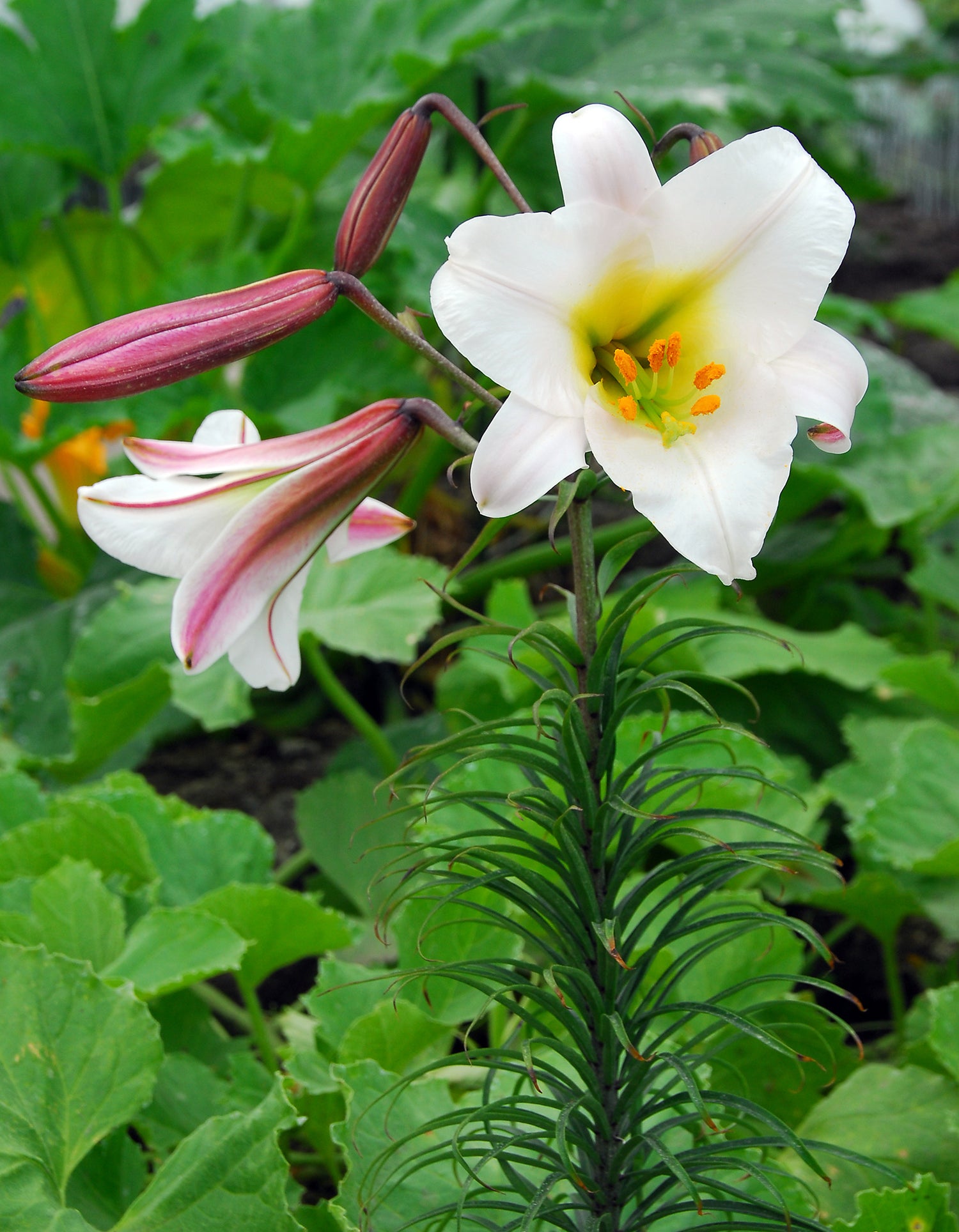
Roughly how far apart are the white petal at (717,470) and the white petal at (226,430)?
0.71 ft

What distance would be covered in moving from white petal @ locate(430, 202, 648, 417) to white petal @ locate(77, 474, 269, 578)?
0.14m

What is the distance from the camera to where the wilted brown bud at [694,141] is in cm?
51

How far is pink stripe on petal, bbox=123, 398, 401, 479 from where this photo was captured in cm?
51

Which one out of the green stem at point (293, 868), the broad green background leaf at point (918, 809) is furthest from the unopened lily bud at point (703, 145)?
the green stem at point (293, 868)

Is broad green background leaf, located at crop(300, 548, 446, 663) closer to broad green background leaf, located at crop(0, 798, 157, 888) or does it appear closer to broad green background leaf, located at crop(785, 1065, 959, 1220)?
broad green background leaf, located at crop(0, 798, 157, 888)

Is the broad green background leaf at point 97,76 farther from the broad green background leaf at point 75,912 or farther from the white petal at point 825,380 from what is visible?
the white petal at point 825,380

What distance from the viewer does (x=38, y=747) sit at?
149cm

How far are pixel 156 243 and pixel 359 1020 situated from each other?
1.96m

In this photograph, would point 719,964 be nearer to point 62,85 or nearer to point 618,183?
point 618,183

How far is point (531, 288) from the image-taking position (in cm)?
45

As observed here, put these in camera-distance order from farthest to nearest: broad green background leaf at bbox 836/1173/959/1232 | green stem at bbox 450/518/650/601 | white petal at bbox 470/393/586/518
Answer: green stem at bbox 450/518/650/601 → broad green background leaf at bbox 836/1173/959/1232 → white petal at bbox 470/393/586/518

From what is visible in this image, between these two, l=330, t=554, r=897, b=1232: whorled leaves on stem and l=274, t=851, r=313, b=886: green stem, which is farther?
l=274, t=851, r=313, b=886: green stem

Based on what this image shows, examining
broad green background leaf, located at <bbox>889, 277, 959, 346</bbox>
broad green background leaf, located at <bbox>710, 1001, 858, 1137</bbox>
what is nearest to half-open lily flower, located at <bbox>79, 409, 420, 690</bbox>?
broad green background leaf, located at <bbox>710, 1001, 858, 1137</bbox>

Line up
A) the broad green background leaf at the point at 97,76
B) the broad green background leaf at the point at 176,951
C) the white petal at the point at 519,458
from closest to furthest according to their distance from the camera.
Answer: the white petal at the point at 519,458 < the broad green background leaf at the point at 176,951 < the broad green background leaf at the point at 97,76
